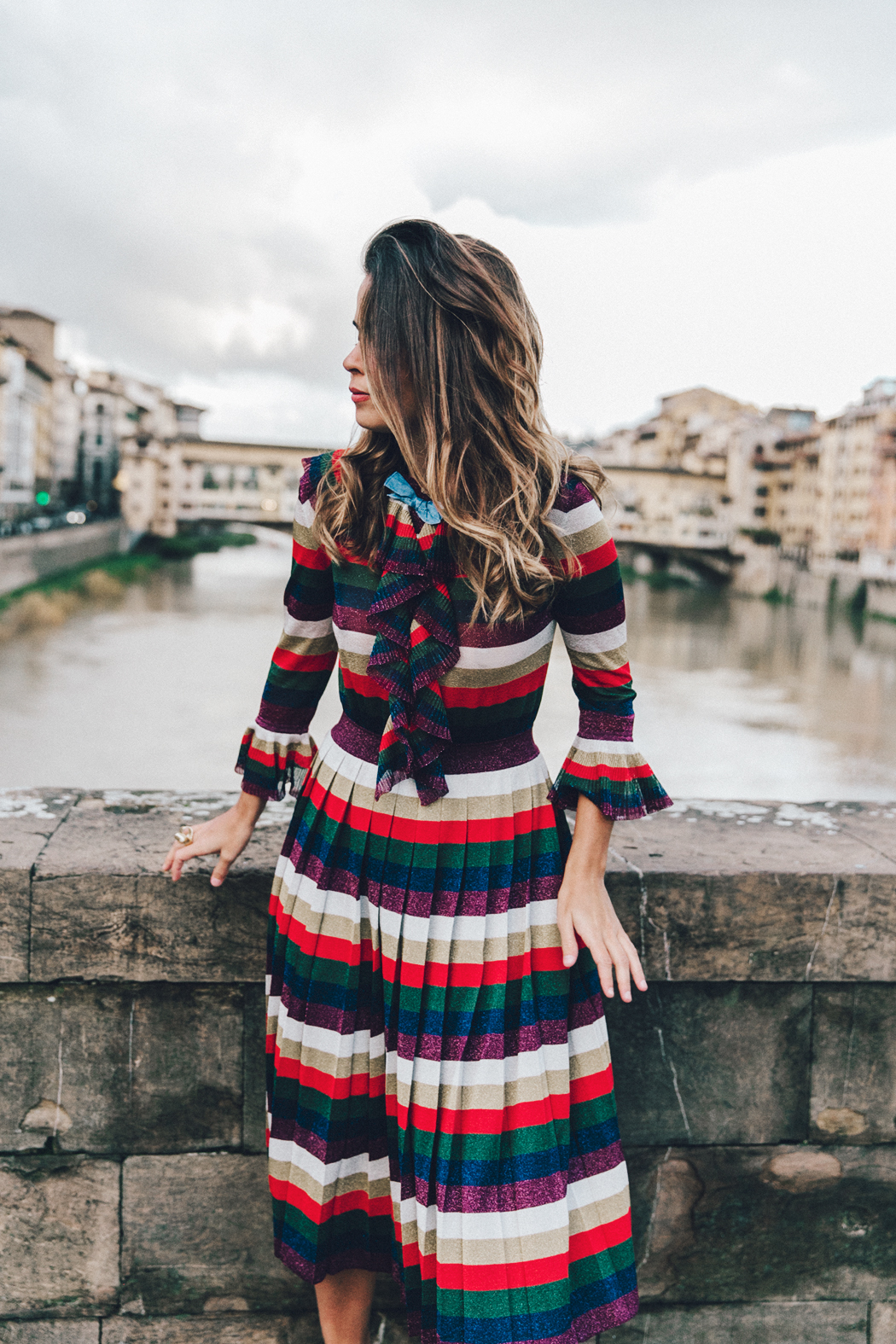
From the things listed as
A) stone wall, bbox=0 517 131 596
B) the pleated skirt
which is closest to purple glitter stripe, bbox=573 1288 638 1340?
the pleated skirt

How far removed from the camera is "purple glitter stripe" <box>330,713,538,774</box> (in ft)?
3.10

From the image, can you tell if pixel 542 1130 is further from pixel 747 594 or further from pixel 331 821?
pixel 747 594

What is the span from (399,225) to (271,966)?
701 mm

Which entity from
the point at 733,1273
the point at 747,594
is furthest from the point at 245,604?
the point at 733,1273

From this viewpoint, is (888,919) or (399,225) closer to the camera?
(399,225)

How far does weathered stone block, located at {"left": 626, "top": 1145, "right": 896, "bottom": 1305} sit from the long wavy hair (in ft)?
2.58

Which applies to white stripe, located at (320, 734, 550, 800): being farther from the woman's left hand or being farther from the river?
the river

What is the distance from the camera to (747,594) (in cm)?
3953

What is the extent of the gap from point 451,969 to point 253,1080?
430 mm

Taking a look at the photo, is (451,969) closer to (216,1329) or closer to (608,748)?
(608,748)

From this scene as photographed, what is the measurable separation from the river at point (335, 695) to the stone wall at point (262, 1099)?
17.1 metres

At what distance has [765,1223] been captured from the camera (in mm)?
1272

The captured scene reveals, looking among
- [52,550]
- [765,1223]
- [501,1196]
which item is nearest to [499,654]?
[501,1196]

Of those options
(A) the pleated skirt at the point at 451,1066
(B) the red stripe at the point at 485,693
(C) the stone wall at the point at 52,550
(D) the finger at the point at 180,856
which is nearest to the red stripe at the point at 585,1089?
(A) the pleated skirt at the point at 451,1066
